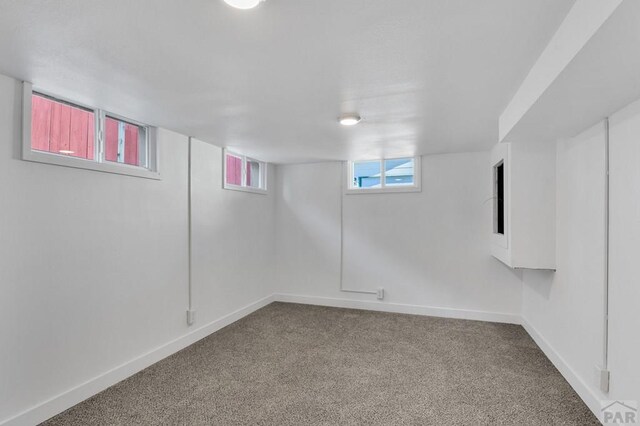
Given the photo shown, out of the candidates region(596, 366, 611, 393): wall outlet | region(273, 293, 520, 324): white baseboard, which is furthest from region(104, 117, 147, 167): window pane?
region(596, 366, 611, 393): wall outlet

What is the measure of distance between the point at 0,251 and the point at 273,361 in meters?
2.13

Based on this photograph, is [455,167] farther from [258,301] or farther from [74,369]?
[74,369]

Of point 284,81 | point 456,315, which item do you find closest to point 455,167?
point 456,315

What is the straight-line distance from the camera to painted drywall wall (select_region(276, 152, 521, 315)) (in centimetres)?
435

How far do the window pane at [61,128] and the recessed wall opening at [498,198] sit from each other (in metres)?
3.82

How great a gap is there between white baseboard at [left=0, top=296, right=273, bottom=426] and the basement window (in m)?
1.67

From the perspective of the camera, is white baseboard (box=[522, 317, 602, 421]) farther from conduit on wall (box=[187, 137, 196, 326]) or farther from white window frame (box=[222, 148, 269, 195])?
white window frame (box=[222, 148, 269, 195])

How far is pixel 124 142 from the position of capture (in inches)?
118

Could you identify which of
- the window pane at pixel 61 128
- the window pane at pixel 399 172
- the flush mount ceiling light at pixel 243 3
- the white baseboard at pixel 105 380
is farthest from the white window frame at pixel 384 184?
the flush mount ceiling light at pixel 243 3

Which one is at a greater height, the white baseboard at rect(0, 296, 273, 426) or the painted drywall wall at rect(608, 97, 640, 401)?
the painted drywall wall at rect(608, 97, 640, 401)

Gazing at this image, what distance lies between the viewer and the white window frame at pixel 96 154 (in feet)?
7.06

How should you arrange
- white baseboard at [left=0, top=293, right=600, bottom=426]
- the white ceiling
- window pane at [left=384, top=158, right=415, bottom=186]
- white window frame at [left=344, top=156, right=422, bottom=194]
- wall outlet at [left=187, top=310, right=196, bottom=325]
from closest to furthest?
the white ceiling
white baseboard at [left=0, top=293, right=600, bottom=426]
wall outlet at [left=187, top=310, right=196, bottom=325]
white window frame at [left=344, top=156, right=422, bottom=194]
window pane at [left=384, top=158, right=415, bottom=186]

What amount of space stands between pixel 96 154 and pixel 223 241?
174cm

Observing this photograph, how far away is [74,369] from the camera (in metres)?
2.43
